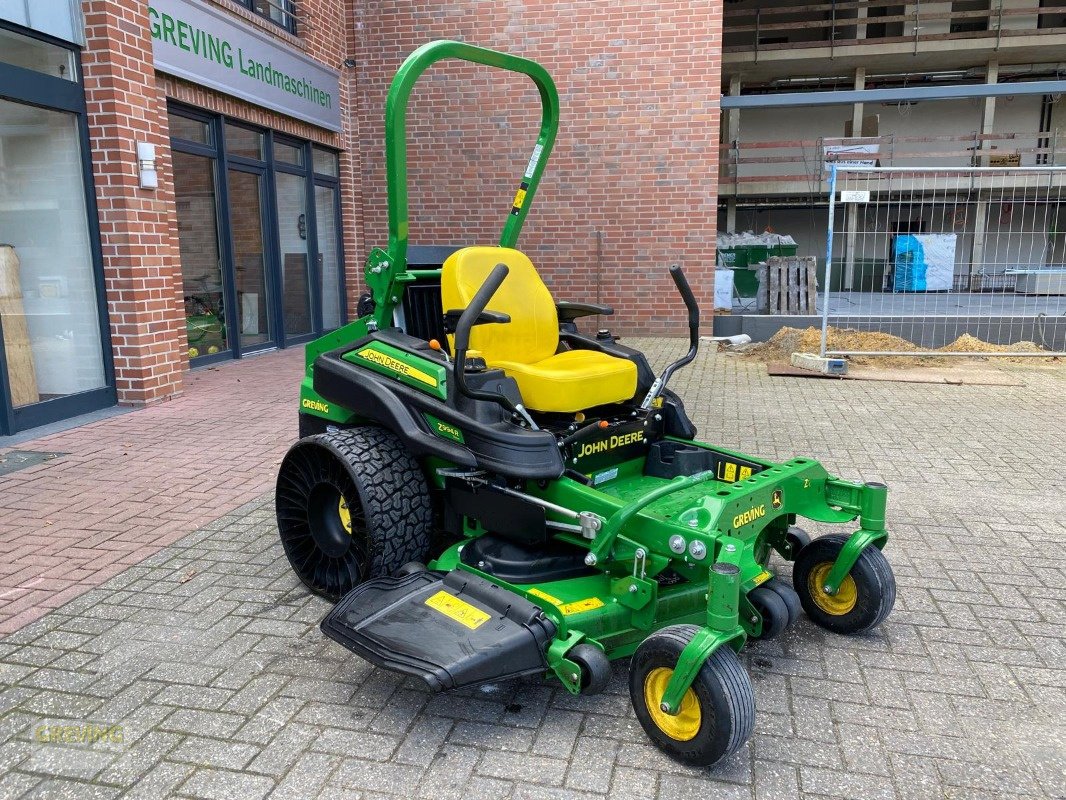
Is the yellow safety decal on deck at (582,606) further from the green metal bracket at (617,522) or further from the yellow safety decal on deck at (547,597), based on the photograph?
the green metal bracket at (617,522)

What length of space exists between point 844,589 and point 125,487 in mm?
4103

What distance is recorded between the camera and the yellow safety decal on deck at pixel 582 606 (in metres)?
2.62

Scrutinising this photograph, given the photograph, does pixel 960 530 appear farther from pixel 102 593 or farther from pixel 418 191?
pixel 418 191

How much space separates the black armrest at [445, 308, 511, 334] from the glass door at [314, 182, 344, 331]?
8.50 metres

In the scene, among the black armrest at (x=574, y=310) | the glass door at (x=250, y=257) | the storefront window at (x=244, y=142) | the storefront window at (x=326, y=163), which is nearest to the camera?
the black armrest at (x=574, y=310)

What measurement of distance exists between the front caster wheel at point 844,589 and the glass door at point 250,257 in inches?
315

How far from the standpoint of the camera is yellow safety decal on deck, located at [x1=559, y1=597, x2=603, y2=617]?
2.62m

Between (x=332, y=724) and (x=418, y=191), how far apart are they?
1048cm

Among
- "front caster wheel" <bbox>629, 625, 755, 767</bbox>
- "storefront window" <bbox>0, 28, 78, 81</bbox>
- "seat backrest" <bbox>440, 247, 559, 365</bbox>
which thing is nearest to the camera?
"front caster wheel" <bbox>629, 625, 755, 767</bbox>

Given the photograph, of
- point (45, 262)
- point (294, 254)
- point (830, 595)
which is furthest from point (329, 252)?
point (830, 595)

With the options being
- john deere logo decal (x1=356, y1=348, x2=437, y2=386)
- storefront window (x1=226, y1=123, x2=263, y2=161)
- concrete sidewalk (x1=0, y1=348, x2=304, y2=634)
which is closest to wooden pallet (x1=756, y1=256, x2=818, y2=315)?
storefront window (x1=226, y1=123, x2=263, y2=161)

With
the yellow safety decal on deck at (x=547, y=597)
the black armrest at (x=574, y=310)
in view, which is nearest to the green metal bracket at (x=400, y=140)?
the black armrest at (x=574, y=310)

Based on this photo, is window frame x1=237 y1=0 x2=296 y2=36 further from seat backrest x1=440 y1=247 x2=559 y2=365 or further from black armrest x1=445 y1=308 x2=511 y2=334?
black armrest x1=445 y1=308 x2=511 y2=334

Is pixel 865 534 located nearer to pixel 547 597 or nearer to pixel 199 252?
pixel 547 597
